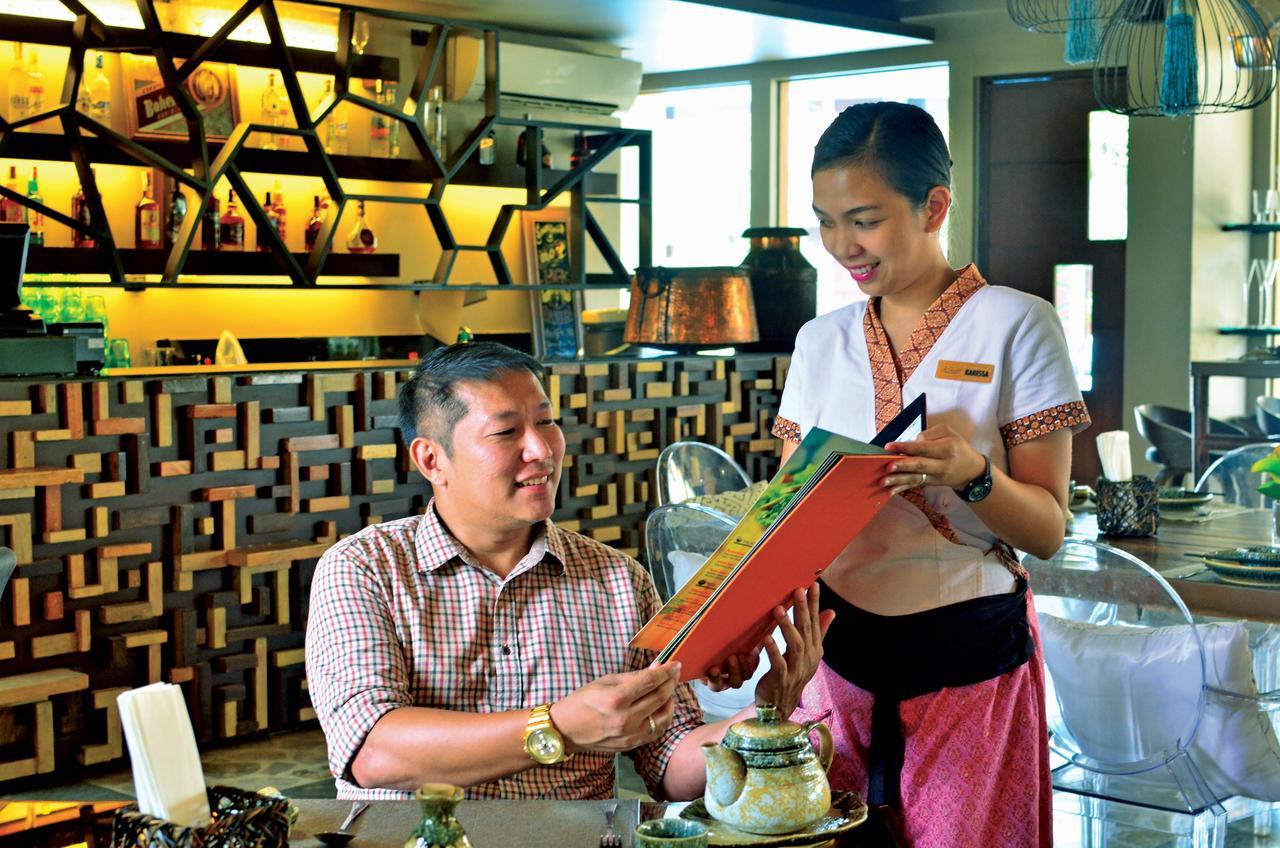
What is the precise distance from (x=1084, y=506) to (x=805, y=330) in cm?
257

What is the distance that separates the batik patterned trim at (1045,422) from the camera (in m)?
1.77

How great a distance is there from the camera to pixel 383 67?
7297 millimetres

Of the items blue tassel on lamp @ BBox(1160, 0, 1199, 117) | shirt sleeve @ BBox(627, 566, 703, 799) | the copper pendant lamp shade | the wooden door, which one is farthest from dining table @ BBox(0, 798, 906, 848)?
the wooden door

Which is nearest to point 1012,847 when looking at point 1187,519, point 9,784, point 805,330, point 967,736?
point 967,736

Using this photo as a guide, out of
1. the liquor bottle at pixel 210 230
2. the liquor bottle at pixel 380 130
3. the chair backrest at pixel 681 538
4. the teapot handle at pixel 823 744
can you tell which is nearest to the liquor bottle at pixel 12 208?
the liquor bottle at pixel 210 230

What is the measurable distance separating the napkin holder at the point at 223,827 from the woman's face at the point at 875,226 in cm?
93

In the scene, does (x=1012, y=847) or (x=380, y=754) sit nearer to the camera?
(x=380, y=754)

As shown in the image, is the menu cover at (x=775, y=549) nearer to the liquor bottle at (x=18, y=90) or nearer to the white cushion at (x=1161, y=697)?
the white cushion at (x=1161, y=697)

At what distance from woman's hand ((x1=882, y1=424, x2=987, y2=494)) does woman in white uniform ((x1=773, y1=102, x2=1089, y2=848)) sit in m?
0.12

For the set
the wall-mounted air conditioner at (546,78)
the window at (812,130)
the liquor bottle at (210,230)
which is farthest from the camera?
the window at (812,130)

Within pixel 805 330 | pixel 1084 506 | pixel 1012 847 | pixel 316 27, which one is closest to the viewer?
pixel 1012 847

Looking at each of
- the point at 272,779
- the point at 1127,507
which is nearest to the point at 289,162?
the point at 272,779

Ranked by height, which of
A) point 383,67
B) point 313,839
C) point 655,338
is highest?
point 383,67

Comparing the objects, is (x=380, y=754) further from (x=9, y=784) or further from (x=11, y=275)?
(x=11, y=275)
